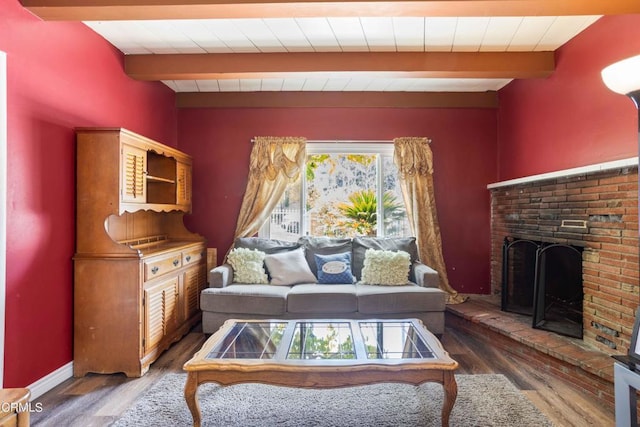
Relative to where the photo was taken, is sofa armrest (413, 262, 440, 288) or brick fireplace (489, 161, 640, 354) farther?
sofa armrest (413, 262, 440, 288)

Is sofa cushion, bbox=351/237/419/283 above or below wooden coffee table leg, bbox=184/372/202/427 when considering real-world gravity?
above

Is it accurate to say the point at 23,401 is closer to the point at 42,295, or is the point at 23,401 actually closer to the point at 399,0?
the point at 42,295

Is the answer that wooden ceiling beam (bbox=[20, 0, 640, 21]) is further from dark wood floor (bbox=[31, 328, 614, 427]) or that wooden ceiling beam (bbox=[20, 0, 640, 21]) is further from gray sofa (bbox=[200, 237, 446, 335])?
dark wood floor (bbox=[31, 328, 614, 427])

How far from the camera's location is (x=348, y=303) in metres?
3.38

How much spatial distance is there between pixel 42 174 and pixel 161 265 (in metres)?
1.06

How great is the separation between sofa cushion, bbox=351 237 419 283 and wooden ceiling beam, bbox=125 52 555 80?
170 cm

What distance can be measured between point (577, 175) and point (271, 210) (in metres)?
2.97

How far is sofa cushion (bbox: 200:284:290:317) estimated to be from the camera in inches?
132

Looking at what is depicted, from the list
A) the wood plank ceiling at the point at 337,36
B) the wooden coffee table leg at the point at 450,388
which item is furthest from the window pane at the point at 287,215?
the wooden coffee table leg at the point at 450,388

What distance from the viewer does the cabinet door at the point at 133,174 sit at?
2.85 m

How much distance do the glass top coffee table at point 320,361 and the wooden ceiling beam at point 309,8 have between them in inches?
80.8


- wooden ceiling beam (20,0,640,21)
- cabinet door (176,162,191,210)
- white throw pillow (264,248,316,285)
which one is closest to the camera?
wooden ceiling beam (20,0,640,21)

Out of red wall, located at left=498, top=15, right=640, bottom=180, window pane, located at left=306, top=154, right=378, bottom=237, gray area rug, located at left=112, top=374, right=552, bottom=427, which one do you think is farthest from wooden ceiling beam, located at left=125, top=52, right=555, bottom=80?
gray area rug, located at left=112, top=374, right=552, bottom=427

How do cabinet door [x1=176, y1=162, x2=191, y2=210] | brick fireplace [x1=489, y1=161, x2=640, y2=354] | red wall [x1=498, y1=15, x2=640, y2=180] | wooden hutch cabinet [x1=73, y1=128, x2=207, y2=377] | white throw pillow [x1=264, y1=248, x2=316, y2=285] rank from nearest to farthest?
brick fireplace [x1=489, y1=161, x2=640, y2=354] < red wall [x1=498, y1=15, x2=640, y2=180] < wooden hutch cabinet [x1=73, y1=128, x2=207, y2=377] < white throw pillow [x1=264, y1=248, x2=316, y2=285] < cabinet door [x1=176, y1=162, x2=191, y2=210]
